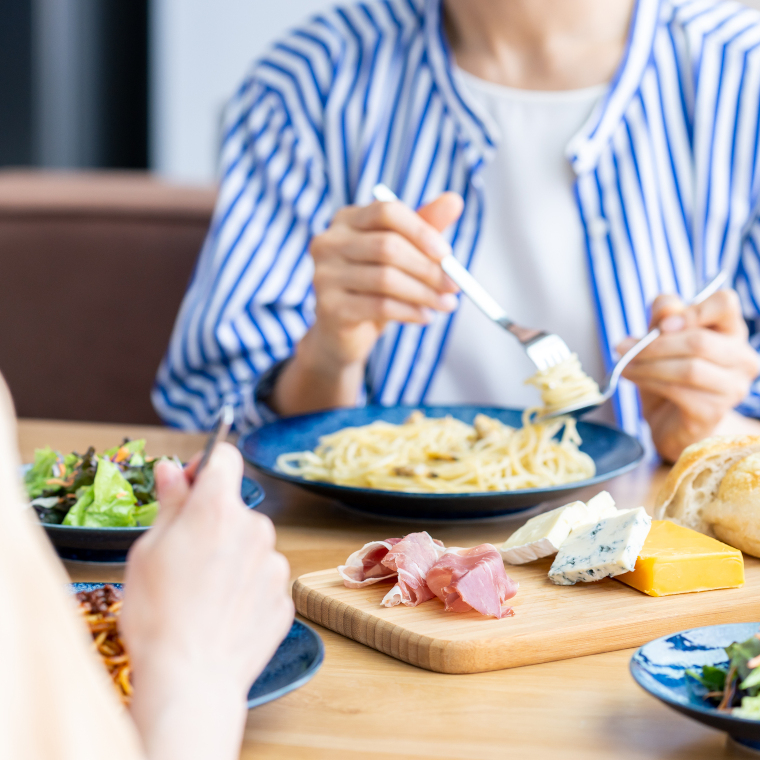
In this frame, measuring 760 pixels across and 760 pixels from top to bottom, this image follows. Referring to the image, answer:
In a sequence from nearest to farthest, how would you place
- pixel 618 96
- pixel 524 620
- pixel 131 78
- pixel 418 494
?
pixel 524 620 < pixel 418 494 < pixel 618 96 < pixel 131 78

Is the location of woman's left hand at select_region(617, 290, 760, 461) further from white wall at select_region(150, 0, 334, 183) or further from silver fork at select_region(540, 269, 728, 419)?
white wall at select_region(150, 0, 334, 183)

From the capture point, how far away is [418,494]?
106 centimetres

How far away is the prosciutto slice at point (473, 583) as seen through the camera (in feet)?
2.66

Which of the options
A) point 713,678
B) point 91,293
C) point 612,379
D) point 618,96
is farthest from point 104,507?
point 91,293

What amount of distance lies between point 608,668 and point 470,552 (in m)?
0.16

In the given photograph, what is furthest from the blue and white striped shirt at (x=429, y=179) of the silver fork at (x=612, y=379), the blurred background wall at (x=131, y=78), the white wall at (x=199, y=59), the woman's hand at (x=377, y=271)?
the white wall at (x=199, y=59)

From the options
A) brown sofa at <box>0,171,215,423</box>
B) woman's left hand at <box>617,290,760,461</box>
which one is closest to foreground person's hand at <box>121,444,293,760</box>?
woman's left hand at <box>617,290,760,461</box>

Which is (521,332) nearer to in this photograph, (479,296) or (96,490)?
(479,296)

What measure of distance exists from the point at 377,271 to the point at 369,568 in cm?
62

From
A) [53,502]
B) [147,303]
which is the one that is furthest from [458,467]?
[147,303]

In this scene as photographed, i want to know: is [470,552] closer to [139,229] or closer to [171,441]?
[171,441]

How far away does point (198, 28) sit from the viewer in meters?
5.60

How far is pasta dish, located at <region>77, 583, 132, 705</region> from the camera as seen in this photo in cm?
63

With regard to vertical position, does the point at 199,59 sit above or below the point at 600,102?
above
